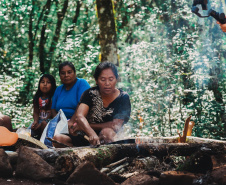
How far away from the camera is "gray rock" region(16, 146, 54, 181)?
10.2 feet

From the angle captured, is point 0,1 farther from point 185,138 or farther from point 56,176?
point 56,176

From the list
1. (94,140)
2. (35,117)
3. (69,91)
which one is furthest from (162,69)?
(94,140)

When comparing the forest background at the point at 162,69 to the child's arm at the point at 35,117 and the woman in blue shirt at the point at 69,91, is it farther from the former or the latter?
the child's arm at the point at 35,117

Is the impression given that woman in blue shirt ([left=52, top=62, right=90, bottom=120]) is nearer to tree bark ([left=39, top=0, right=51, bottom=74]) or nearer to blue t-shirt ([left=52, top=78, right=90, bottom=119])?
blue t-shirt ([left=52, top=78, right=90, bottom=119])


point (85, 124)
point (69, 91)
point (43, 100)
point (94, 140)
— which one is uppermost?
point (69, 91)

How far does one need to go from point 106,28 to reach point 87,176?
5599 mm

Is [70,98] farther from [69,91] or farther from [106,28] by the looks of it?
[106,28]

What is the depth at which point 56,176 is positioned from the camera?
3096mm

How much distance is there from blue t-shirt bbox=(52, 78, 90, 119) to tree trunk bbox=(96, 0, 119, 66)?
2.39 m

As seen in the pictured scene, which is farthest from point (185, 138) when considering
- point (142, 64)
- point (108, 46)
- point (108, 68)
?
point (142, 64)

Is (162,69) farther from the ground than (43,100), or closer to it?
farther from the ground

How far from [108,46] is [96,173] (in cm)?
528

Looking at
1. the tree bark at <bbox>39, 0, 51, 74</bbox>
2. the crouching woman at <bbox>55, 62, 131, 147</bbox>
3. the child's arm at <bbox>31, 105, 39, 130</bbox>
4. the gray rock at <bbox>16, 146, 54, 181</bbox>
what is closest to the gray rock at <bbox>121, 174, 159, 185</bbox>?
the gray rock at <bbox>16, 146, 54, 181</bbox>

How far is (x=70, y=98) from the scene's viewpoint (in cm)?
544
